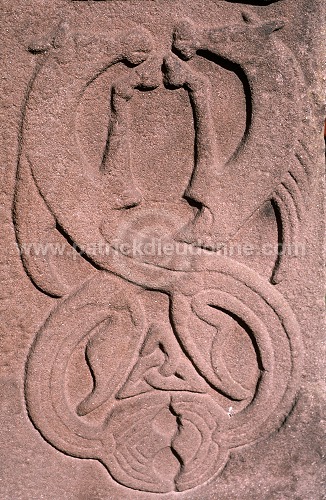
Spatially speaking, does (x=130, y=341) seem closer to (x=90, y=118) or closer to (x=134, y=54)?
(x=90, y=118)

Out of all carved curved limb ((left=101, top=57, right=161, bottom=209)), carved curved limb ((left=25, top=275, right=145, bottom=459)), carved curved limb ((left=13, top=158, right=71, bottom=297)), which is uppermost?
carved curved limb ((left=101, top=57, right=161, bottom=209))

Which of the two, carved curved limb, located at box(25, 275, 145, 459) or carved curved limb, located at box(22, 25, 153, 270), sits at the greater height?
carved curved limb, located at box(22, 25, 153, 270)

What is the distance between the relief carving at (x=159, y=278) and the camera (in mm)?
1098

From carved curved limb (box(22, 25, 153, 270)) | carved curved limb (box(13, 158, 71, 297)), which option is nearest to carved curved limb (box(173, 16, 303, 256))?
carved curved limb (box(22, 25, 153, 270))

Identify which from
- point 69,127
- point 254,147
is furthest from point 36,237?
point 254,147

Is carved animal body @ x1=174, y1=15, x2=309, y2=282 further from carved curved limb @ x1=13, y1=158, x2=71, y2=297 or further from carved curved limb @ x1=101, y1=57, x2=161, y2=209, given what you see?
carved curved limb @ x1=13, y1=158, x2=71, y2=297

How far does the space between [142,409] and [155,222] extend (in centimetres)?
43

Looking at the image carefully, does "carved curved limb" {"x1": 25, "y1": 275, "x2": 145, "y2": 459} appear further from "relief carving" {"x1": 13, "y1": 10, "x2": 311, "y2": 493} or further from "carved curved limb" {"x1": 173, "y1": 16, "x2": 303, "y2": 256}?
"carved curved limb" {"x1": 173, "y1": 16, "x2": 303, "y2": 256}

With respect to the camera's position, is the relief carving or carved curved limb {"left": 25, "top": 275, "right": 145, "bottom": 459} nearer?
the relief carving

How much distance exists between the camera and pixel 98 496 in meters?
1.36

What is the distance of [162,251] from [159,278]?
6cm

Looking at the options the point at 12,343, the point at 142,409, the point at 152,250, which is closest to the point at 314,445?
the point at 142,409

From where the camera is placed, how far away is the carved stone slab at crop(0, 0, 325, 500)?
Result: 3.57 ft

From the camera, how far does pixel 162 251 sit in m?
1.22
